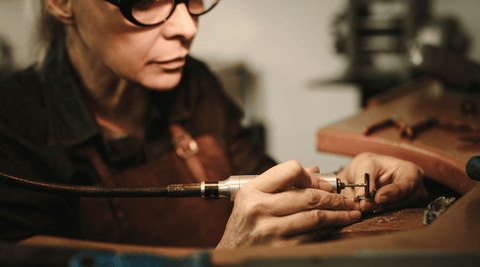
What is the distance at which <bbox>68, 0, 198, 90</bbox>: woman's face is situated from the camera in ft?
2.13

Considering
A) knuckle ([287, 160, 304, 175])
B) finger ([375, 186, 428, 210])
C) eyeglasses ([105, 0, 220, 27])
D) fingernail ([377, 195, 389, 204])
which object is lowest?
finger ([375, 186, 428, 210])

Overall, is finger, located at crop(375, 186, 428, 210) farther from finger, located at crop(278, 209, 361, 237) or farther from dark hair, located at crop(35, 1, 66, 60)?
dark hair, located at crop(35, 1, 66, 60)

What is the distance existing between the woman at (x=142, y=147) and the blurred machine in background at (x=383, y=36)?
42.5 inches

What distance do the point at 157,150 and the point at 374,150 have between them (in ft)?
1.81

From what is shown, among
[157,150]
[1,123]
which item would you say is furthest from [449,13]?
[1,123]

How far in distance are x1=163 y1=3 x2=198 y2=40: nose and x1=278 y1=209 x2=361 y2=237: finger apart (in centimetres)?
41

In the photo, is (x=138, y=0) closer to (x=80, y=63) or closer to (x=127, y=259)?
(x=80, y=63)

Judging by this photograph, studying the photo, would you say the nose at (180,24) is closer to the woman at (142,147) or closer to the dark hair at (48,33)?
the woman at (142,147)

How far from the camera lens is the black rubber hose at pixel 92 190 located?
48 cm

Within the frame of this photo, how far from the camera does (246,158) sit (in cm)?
103

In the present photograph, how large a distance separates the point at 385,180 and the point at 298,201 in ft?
0.68

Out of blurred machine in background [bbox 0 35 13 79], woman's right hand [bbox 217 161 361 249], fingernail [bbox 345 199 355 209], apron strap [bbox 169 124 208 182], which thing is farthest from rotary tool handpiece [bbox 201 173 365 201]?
blurred machine in background [bbox 0 35 13 79]

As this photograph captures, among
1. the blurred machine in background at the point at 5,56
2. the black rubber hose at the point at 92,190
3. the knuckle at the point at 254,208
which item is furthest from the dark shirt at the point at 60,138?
the blurred machine in background at the point at 5,56

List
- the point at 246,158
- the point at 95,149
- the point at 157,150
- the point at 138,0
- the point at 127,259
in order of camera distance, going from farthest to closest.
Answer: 1. the point at 246,158
2. the point at 157,150
3. the point at 95,149
4. the point at 138,0
5. the point at 127,259
